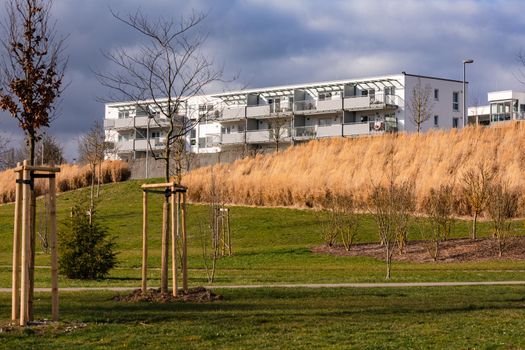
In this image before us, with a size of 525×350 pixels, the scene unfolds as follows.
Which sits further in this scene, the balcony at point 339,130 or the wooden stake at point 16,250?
the balcony at point 339,130

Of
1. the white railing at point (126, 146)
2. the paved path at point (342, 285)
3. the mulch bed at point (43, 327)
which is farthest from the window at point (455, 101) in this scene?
the mulch bed at point (43, 327)

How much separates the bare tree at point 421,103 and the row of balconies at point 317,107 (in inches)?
83.4

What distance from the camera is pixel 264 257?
33938mm

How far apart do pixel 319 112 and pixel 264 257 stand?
154 ft

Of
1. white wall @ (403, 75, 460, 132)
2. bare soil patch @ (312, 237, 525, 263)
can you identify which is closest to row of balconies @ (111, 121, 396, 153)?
white wall @ (403, 75, 460, 132)

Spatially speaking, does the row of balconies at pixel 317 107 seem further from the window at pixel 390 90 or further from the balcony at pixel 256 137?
the balcony at pixel 256 137

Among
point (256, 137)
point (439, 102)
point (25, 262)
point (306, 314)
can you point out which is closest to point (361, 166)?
point (306, 314)

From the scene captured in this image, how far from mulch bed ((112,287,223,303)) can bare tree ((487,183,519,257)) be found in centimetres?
1766

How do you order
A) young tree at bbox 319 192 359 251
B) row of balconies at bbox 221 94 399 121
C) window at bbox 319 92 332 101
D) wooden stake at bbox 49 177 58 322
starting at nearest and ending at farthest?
wooden stake at bbox 49 177 58 322, young tree at bbox 319 192 359 251, row of balconies at bbox 221 94 399 121, window at bbox 319 92 332 101

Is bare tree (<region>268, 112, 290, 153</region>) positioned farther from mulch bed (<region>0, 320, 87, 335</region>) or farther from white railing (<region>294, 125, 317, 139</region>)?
mulch bed (<region>0, 320, 87, 335</region>)

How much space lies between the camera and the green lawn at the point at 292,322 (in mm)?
11594

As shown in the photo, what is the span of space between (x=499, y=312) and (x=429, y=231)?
77.9ft

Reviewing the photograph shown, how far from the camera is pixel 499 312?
48.8 feet

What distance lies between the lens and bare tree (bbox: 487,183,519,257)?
32094 millimetres
